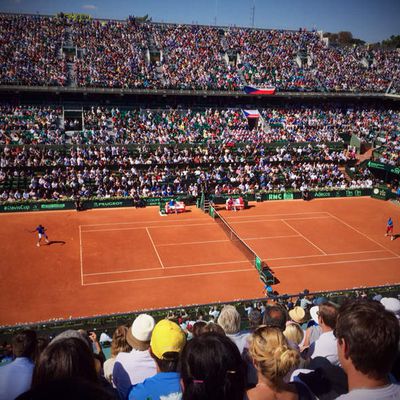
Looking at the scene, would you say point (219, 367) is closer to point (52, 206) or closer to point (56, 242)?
point (56, 242)

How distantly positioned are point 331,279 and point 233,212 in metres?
12.5

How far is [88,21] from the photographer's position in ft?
173

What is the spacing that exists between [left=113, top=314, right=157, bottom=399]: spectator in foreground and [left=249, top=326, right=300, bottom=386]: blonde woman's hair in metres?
Result: 1.78

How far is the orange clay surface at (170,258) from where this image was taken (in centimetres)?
2022

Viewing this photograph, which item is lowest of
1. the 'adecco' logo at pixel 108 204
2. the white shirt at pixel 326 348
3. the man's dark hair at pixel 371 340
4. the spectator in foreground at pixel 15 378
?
the 'adecco' logo at pixel 108 204

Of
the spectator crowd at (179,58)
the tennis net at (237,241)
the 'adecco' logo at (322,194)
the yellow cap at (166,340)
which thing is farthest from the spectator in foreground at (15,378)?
the spectator crowd at (179,58)

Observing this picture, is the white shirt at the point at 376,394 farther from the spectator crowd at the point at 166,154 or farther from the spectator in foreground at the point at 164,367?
the spectator crowd at the point at 166,154

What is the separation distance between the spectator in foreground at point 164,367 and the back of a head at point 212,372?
0.64 m

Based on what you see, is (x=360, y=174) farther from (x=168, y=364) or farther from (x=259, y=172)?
(x=168, y=364)

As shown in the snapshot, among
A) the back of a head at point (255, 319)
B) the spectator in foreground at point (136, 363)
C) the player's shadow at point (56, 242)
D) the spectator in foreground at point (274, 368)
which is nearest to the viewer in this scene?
the spectator in foreground at point (274, 368)

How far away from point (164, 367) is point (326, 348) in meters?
2.76

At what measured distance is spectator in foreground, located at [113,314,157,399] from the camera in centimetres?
508

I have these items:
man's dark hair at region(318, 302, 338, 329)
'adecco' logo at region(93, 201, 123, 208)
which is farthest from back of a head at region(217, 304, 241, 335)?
'adecco' logo at region(93, 201, 123, 208)

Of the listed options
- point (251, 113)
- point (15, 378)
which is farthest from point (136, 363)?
point (251, 113)
